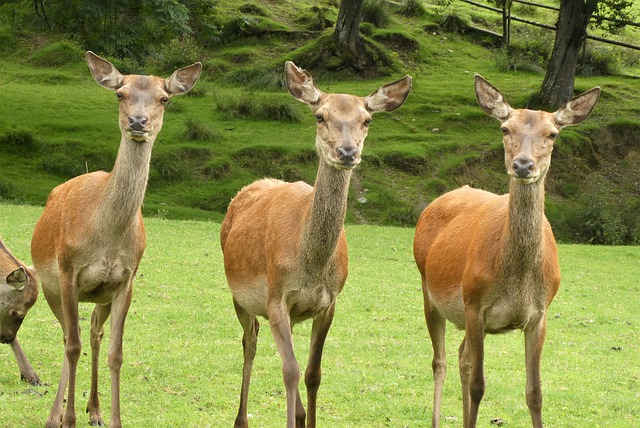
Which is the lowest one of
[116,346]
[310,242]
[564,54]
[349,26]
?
[349,26]

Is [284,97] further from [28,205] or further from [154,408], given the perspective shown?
[154,408]

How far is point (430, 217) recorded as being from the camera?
8.22 metres

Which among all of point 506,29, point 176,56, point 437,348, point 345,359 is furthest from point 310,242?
point 506,29

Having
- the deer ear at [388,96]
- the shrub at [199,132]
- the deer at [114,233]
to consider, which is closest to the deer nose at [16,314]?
the deer at [114,233]

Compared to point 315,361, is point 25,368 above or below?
below

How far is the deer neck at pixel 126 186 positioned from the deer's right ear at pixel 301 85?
3.68 feet

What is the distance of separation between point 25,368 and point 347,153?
4092 mm

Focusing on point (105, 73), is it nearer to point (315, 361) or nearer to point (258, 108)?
point (315, 361)

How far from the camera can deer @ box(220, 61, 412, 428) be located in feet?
20.7

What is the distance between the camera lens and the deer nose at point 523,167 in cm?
604

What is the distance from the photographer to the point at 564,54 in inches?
1017

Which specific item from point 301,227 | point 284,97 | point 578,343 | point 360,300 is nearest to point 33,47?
point 284,97

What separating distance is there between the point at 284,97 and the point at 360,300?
14446 mm

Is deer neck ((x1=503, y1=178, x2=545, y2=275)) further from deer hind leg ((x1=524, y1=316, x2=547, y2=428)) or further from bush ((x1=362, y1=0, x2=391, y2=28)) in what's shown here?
bush ((x1=362, y1=0, x2=391, y2=28))
